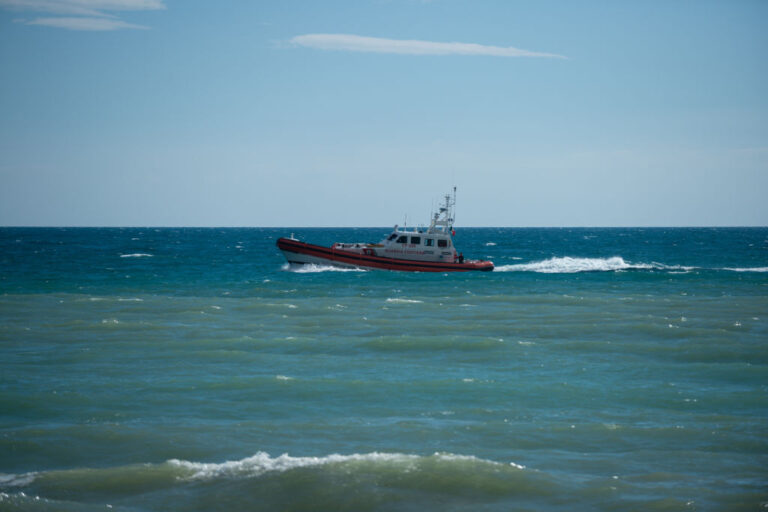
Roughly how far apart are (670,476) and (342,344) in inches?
409

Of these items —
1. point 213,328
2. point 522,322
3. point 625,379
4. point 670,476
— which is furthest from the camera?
point 522,322

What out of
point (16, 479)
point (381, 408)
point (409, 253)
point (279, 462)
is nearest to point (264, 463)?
point (279, 462)

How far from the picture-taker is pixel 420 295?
30.8 metres

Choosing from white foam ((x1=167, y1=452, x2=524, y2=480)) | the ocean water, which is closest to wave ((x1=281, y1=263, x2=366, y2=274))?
the ocean water

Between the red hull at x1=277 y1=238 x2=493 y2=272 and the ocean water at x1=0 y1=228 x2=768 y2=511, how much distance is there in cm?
1456

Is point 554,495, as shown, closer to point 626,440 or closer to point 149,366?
point 626,440

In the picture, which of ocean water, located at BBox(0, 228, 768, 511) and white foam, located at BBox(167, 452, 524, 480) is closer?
ocean water, located at BBox(0, 228, 768, 511)

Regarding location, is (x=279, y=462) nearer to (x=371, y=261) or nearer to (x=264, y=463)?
(x=264, y=463)

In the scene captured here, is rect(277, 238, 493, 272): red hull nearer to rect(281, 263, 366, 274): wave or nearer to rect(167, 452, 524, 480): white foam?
rect(281, 263, 366, 274): wave

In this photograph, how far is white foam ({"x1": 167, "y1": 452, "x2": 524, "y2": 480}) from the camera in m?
8.66

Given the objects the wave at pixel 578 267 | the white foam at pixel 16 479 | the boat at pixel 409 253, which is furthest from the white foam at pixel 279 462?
the wave at pixel 578 267

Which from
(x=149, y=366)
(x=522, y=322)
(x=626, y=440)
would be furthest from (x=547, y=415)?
(x=522, y=322)

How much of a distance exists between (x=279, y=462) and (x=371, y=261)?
32351 mm

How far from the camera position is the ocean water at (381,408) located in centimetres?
822
